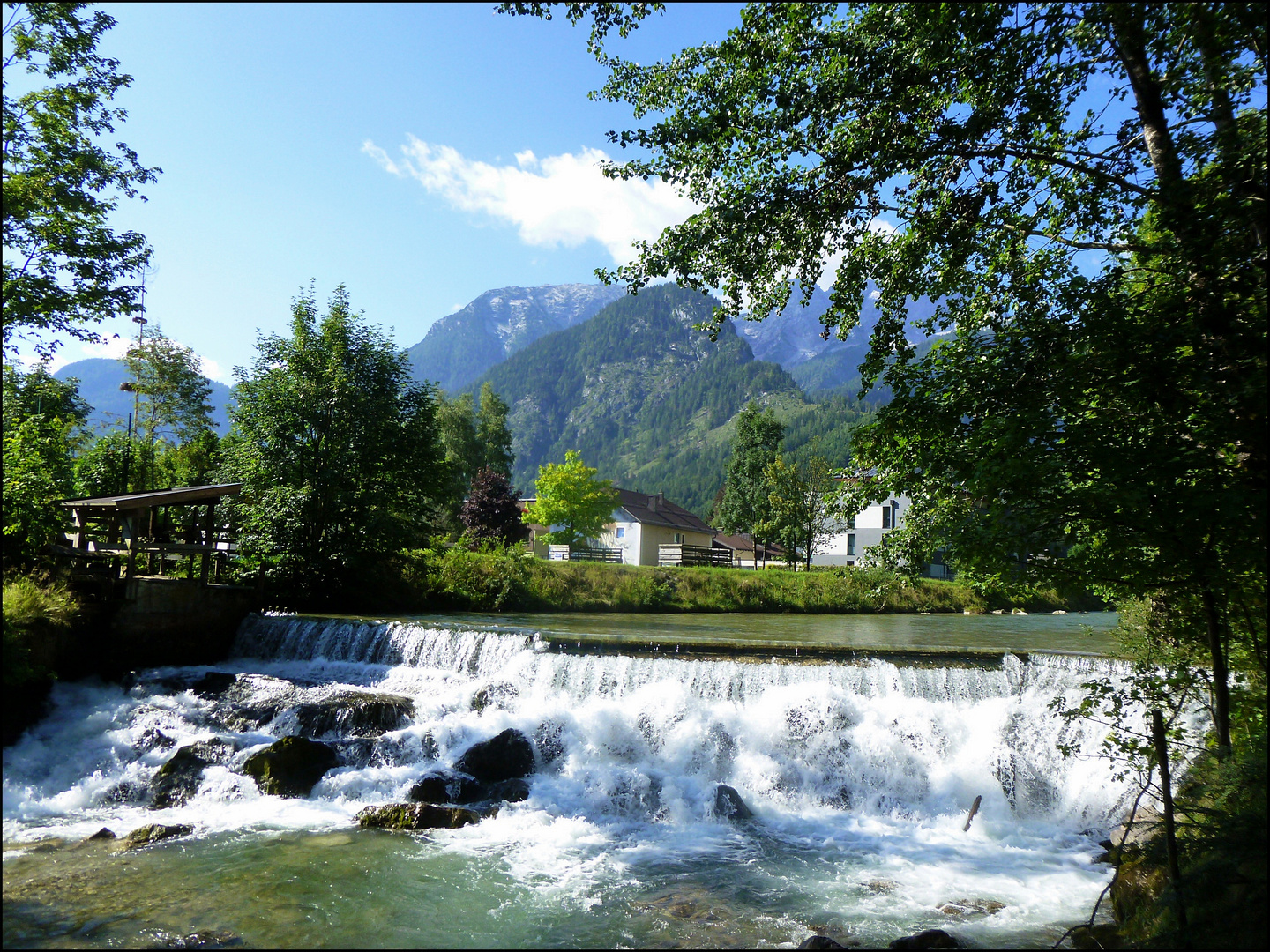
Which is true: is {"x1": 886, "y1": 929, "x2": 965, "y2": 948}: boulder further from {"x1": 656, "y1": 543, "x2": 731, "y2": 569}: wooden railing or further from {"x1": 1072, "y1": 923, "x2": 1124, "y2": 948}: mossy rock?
{"x1": 656, "y1": 543, "x2": 731, "y2": 569}: wooden railing

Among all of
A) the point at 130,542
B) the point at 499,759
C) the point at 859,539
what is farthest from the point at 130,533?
the point at 859,539

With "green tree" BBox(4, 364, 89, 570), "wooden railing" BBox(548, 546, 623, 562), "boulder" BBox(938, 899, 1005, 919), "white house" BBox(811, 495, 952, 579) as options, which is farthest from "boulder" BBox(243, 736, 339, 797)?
"white house" BBox(811, 495, 952, 579)

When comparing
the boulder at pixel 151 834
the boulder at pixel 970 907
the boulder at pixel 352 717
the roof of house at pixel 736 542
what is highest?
the roof of house at pixel 736 542

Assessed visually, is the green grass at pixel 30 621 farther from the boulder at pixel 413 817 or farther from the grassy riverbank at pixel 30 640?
the boulder at pixel 413 817

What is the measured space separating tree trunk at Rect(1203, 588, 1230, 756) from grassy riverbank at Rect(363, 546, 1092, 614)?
17016mm

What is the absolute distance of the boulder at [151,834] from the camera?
892 cm

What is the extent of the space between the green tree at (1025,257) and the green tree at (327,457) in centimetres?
1651

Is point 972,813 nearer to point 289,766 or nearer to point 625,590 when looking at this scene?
point 289,766

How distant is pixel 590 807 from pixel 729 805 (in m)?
2.00

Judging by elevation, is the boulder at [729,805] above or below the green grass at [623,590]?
below

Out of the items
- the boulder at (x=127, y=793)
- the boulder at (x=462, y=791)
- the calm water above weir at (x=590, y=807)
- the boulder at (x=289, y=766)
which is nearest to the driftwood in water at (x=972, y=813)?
the calm water above weir at (x=590, y=807)

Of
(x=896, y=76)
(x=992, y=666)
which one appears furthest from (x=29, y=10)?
(x=992, y=666)

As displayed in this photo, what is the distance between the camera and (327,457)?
22328 millimetres

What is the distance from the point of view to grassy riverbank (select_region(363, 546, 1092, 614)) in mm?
25500
